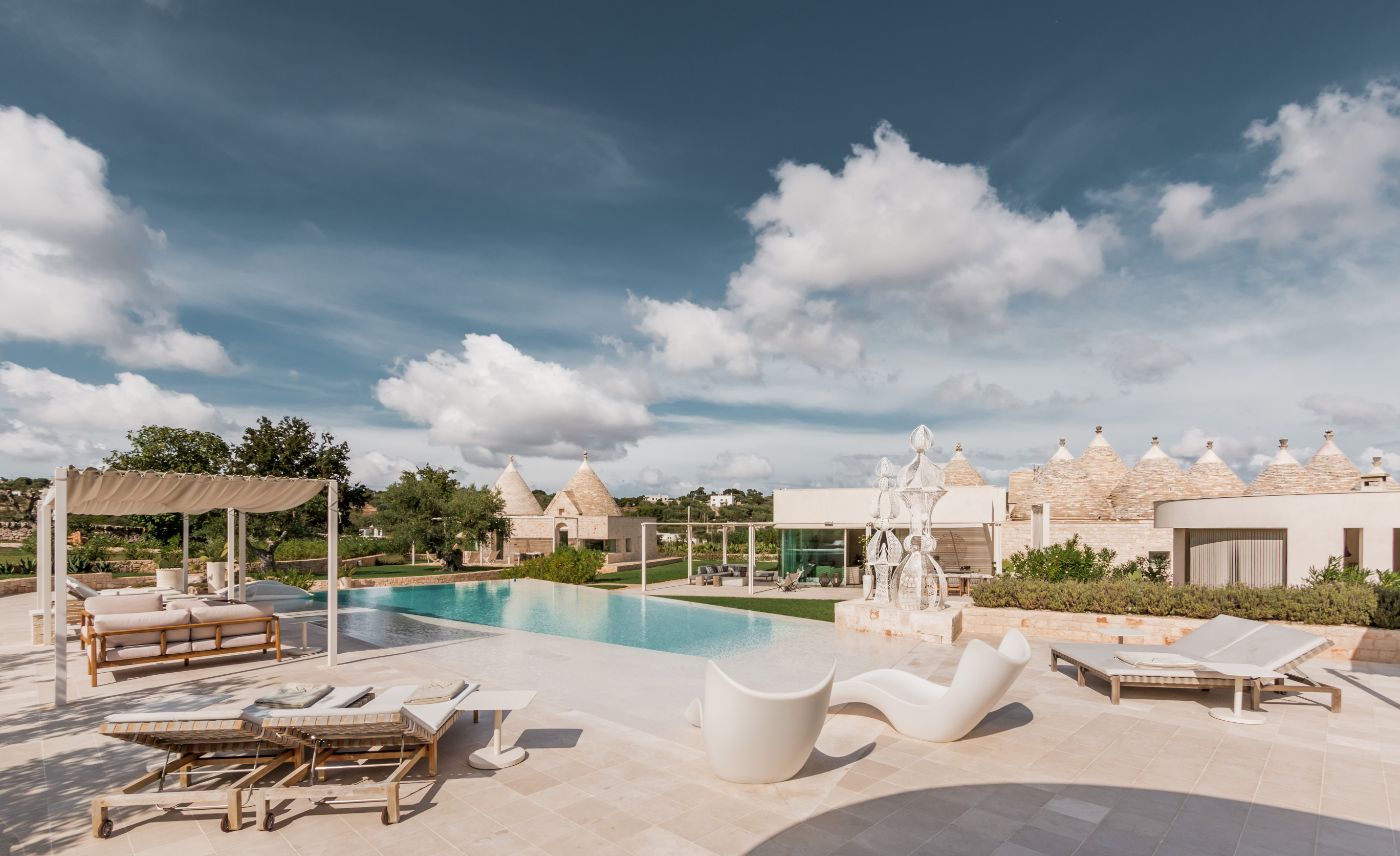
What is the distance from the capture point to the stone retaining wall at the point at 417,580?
20.6 meters

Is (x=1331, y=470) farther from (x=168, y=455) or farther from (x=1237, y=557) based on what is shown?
(x=168, y=455)

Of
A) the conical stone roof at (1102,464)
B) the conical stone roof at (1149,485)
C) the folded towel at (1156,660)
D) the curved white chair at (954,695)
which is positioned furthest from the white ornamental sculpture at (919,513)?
the conical stone roof at (1102,464)

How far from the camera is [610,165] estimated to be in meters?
15.0

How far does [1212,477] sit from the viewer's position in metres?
23.4

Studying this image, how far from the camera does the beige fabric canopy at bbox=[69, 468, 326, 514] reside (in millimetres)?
8008

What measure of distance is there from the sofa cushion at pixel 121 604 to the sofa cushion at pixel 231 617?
1.25 m

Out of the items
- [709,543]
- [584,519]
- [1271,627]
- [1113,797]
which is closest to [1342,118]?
[1271,627]

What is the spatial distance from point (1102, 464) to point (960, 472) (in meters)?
5.07

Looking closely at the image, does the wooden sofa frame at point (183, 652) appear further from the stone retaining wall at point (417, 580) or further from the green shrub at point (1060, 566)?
the green shrub at point (1060, 566)

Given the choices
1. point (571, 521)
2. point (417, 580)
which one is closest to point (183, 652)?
point (417, 580)

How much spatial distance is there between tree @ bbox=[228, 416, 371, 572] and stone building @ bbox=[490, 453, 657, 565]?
9.49m

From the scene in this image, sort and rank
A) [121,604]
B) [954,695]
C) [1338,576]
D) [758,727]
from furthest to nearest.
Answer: [1338,576]
[121,604]
[954,695]
[758,727]

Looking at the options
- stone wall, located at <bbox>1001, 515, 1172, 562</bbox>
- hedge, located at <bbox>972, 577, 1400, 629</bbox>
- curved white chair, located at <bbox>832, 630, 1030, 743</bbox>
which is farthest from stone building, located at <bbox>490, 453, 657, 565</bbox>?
curved white chair, located at <bbox>832, 630, 1030, 743</bbox>

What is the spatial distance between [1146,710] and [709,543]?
3645 centimetres
